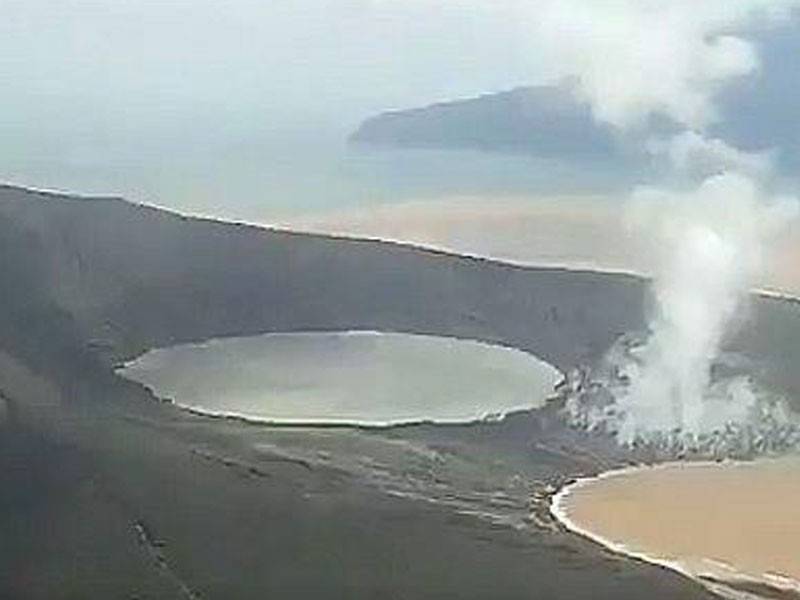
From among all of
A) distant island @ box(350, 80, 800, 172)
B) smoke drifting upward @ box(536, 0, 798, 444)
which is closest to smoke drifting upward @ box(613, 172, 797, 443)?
smoke drifting upward @ box(536, 0, 798, 444)

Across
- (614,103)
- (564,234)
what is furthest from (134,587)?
(614,103)

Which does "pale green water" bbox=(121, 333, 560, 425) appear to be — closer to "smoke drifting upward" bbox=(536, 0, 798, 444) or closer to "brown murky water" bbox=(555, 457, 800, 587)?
"smoke drifting upward" bbox=(536, 0, 798, 444)

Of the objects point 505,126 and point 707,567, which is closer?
point 707,567

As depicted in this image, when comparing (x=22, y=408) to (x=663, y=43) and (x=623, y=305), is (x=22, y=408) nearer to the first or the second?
(x=623, y=305)

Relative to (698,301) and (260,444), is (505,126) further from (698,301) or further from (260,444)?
(260,444)

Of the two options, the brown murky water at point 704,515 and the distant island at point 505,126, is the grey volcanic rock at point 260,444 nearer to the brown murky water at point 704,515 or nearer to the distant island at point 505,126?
the brown murky water at point 704,515

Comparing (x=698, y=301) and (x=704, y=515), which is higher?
(x=698, y=301)

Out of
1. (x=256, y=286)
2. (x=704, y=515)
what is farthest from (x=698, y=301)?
(x=256, y=286)
